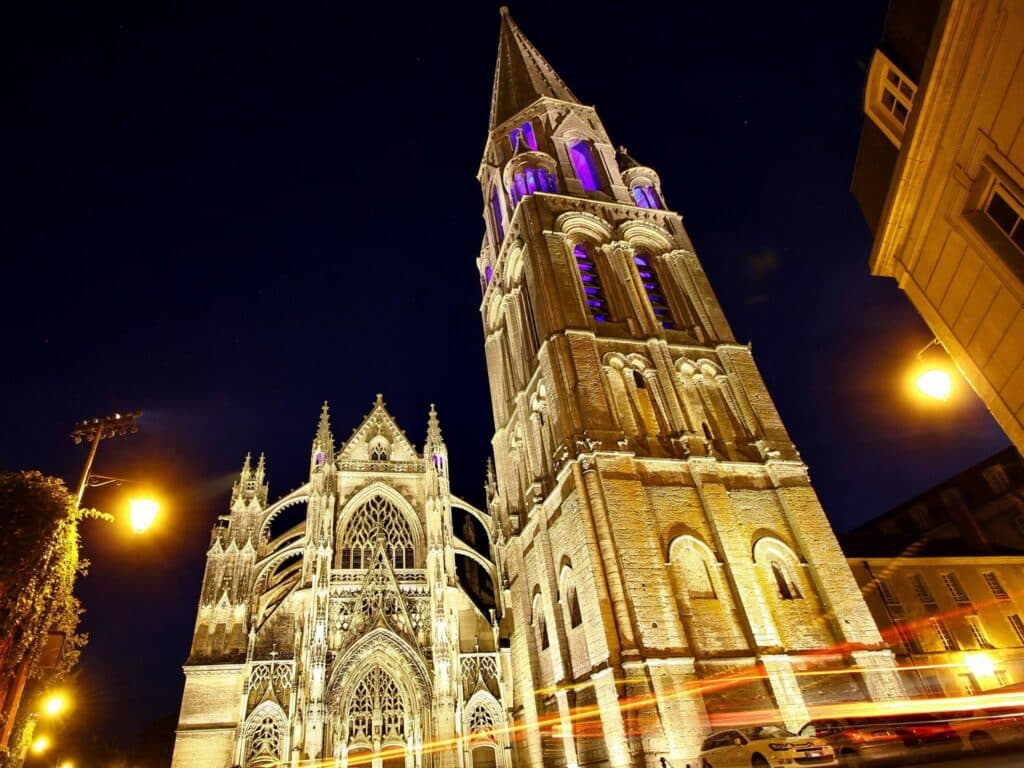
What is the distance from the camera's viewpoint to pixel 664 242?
3042 cm

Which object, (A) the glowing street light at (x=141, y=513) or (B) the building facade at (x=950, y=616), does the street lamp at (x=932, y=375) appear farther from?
(B) the building facade at (x=950, y=616)

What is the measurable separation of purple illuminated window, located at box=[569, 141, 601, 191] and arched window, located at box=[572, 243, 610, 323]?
6.25m

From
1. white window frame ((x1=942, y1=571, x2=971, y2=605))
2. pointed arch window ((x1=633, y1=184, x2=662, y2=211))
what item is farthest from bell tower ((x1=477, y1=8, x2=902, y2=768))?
white window frame ((x1=942, y1=571, x2=971, y2=605))

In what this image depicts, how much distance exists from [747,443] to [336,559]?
18.5 meters

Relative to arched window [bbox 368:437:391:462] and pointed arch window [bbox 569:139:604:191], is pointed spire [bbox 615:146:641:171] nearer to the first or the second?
pointed arch window [bbox 569:139:604:191]

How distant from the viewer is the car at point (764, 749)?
12.1 meters

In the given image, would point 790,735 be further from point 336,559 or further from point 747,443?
point 336,559

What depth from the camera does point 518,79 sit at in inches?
1585

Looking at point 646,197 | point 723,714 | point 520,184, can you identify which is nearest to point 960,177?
point 723,714

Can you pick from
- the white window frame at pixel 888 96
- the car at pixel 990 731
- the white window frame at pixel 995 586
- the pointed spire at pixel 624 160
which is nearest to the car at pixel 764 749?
the car at pixel 990 731

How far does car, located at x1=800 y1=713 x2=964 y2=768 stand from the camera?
12383 mm

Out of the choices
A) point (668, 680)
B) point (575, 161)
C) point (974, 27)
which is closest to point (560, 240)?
point (575, 161)

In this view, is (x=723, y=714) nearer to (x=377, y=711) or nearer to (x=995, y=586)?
(x=377, y=711)

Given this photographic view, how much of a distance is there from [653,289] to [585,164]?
10.2m
